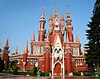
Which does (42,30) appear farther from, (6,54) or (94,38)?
(94,38)

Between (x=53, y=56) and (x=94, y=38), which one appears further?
(x=53, y=56)

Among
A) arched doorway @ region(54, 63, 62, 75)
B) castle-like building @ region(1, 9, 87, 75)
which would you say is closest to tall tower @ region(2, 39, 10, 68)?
castle-like building @ region(1, 9, 87, 75)

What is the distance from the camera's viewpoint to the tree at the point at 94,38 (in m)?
31.3

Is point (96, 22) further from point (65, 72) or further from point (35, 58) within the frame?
point (35, 58)

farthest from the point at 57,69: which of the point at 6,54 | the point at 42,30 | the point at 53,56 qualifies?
the point at 42,30

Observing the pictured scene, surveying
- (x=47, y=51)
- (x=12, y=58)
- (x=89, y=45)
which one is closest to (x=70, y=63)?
(x=47, y=51)

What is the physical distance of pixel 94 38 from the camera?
32938mm

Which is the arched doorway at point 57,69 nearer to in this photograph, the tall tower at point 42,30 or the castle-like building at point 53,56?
the castle-like building at point 53,56

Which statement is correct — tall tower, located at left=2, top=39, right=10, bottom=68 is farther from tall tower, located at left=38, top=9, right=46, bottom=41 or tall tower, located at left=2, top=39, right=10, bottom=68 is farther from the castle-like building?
tall tower, located at left=38, top=9, right=46, bottom=41

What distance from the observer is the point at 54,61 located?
4906 centimetres

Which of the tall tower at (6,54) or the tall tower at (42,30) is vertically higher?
the tall tower at (42,30)

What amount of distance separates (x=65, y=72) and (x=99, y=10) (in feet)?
71.7

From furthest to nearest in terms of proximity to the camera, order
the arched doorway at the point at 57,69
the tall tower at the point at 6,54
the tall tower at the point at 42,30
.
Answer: the tall tower at the point at 42,30 < the tall tower at the point at 6,54 < the arched doorway at the point at 57,69

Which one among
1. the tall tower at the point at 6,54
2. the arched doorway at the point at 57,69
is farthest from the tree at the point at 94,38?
the tall tower at the point at 6,54
